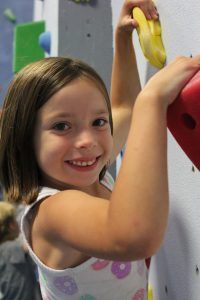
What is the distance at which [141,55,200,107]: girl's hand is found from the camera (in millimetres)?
320

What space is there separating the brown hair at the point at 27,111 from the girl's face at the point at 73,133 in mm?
14

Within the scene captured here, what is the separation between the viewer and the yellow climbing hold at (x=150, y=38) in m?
0.52

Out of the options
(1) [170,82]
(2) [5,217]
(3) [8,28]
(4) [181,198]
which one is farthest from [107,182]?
(3) [8,28]

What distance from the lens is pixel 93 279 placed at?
51 cm

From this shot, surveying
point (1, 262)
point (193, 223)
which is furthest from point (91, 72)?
point (1, 262)

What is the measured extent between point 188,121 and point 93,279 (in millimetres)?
268

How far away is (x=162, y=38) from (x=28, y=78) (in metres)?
0.19

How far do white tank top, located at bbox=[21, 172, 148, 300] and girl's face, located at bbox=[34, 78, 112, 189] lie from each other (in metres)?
0.04

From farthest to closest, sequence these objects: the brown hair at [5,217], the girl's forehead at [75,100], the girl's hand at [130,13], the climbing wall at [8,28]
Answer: the climbing wall at [8,28], the brown hair at [5,217], the girl's hand at [130,13], the girl's forehead at [75,100]

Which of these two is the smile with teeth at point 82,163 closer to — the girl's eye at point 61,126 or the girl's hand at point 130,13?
the girl's eye at point 61,126

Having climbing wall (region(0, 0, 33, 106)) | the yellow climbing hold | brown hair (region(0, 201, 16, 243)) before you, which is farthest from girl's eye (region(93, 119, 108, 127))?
climbing wall (region(0, 0, 33, 106))

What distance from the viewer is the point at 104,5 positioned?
3.35 ft

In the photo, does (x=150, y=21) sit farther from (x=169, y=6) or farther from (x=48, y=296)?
(x=48, y=296)

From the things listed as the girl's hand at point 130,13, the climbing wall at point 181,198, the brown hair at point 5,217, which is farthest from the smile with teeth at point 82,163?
the brown hair at point 5,217
